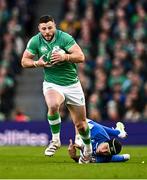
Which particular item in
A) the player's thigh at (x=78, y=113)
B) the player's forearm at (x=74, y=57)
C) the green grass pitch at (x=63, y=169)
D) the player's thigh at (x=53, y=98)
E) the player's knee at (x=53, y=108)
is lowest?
the green grass pitch at (x=63, y=169)

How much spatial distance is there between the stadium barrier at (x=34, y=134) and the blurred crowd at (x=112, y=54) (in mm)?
595

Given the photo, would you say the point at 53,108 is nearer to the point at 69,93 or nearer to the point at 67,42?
the point at 69,93

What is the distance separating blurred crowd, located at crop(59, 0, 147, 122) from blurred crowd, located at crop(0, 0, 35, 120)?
63.6 inches

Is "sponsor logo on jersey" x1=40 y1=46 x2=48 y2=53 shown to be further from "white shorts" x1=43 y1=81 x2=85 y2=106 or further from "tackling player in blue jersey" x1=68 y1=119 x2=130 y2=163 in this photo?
"tackling player in blue jersey" x1=68 y1=119 x2=130 y2=163

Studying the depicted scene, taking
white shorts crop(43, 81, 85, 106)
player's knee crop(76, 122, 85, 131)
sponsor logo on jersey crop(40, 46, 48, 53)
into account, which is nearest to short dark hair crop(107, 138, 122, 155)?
player's knee crop(76, 122, 85, 131)

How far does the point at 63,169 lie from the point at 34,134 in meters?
10.5

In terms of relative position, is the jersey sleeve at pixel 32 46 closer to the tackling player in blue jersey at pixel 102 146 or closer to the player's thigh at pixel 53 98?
the player's thigh at pixel 53 98

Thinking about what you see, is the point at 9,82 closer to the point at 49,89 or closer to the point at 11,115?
the point at 11,115

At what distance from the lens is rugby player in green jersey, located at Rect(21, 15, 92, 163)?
15812 millimetres

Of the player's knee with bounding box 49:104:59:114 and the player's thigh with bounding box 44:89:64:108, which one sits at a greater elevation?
the player's thigh with bounding box 44:89:64:108

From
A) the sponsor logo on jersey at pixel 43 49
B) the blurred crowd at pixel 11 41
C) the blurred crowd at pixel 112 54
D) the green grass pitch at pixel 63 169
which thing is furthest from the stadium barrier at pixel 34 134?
the sponsor logo on jersey at pixel 43 49

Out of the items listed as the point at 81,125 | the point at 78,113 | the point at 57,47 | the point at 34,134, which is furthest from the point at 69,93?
the point at 34,134

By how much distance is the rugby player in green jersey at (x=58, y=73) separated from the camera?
51.9 ft

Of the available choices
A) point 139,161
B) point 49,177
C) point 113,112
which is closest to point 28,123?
point 113,112
